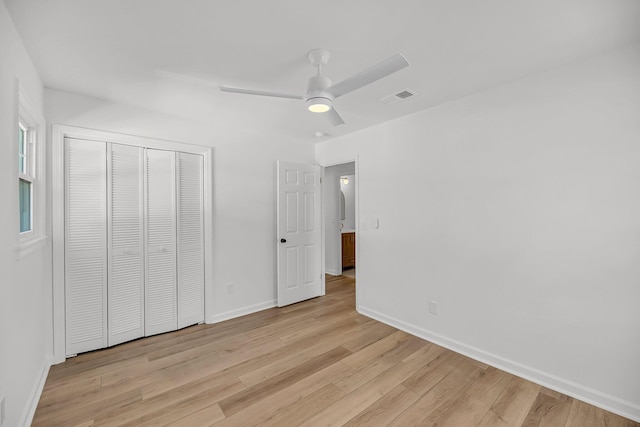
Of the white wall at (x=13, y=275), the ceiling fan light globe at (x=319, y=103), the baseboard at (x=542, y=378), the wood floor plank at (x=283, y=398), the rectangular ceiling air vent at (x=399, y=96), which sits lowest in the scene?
the wood floor plank at (x=283, y=398)

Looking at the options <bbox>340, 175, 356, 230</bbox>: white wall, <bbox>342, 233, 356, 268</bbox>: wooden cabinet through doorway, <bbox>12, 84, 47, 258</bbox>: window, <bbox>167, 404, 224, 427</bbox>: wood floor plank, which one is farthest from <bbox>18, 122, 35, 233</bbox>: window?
<bbox>340, 175, 356, 230</bbox>: white wall

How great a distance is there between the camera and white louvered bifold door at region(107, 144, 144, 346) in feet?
9.11

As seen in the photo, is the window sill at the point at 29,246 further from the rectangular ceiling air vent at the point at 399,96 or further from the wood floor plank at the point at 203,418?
the rectangular ceiling air vent at the point at 399,96

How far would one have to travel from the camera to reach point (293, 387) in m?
2.18

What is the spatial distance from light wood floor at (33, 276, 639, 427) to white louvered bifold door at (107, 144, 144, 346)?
0.79ft

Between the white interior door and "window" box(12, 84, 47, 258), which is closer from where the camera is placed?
"window" box(12, 84, 47, 258)

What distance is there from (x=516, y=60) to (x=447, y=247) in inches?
64.8

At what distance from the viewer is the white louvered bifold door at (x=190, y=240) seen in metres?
3.20

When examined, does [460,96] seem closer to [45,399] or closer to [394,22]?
[394,22]

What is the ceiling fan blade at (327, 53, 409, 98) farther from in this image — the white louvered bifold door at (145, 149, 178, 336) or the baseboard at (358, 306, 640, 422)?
the baseboard at (358, 306, 640, 422)

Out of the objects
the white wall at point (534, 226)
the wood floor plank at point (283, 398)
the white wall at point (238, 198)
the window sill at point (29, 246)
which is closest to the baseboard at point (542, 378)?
the white wall at point (534, 226)

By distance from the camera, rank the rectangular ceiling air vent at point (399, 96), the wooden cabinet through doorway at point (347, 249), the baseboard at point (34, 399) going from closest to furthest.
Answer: the baseboard at point (34, 399), the rectangular ceiling air vent at point (399, 96), the wooden cabinet through doorway at point (347, 249)

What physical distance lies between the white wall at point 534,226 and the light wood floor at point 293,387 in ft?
0.93

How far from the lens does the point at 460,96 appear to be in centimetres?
264
